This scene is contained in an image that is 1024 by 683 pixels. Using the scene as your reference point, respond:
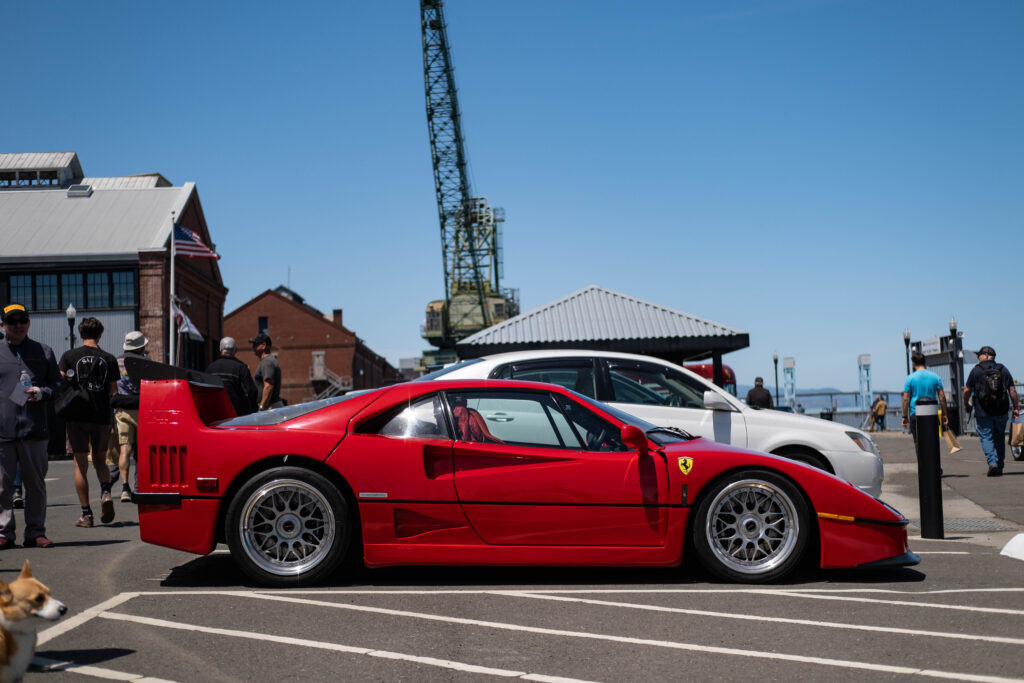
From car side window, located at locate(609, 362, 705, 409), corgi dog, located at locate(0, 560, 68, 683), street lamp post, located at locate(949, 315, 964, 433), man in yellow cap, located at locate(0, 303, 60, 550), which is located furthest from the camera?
street lamp post, located at locate(949, 315, 964, 433)

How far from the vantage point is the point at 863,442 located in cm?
796

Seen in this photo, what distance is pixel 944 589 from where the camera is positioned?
5262mm

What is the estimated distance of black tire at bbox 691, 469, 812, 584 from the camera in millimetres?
5438

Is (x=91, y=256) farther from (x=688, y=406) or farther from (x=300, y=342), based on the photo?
(x=300, y=342)

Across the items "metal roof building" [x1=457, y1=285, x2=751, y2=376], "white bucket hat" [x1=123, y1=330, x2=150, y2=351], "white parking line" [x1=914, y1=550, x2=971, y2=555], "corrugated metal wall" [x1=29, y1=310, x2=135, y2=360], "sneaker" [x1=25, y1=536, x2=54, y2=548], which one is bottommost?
"white parking line" [x1=914, y1=550, x2=971, y2=555]

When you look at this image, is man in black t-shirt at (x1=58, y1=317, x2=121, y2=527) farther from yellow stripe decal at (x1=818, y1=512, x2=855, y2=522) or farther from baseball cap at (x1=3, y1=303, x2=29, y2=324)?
yellow stripe decal at (x1=818, y1=512, x2=855, y2=522)

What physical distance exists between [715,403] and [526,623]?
12.8 ft

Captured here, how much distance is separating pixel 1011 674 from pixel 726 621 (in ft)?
4.16

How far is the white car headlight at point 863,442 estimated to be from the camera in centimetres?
788

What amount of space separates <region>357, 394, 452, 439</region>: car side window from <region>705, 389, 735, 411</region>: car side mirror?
2974mm

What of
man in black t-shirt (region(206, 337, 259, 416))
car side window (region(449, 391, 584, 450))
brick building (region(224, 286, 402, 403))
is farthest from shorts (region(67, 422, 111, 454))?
brick building (region(224, 286, 402, 403))

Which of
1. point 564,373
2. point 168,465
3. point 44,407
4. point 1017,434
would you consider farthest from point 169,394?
point 1017,434

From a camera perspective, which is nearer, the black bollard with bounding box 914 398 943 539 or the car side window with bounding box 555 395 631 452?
the car side window with bounding box 555 395 631 452

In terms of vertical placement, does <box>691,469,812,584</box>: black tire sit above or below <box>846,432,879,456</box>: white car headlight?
below
